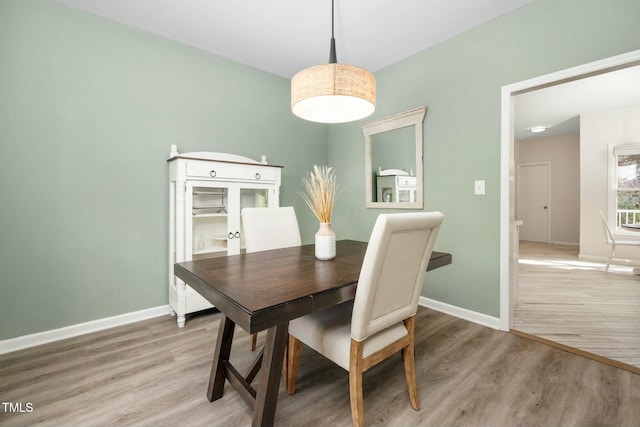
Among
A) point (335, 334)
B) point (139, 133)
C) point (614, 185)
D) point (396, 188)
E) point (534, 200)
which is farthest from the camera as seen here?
point (534, 200)

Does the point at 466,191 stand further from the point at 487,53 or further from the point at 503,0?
the point at 503,0

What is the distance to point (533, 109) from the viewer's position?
4.38 metres

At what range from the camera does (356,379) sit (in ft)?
3.70

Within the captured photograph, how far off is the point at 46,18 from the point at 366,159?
2959mm

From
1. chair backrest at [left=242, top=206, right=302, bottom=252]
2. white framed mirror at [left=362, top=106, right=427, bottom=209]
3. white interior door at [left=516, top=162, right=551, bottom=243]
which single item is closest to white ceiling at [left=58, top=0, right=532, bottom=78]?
white framed mirror at [left=362, top=106, right=427, bottom=209]

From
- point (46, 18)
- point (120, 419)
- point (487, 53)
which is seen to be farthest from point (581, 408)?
point (46, 18)

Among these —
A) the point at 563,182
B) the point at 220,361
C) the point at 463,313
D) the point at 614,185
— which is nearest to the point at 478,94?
the point at 463,313

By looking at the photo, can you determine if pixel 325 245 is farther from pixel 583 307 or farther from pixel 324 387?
pixel 583 307

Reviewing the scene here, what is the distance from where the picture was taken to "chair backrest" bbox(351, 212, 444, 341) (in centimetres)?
103

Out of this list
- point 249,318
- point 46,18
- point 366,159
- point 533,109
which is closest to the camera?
point 249,318

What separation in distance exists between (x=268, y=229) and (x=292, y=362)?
936 mm

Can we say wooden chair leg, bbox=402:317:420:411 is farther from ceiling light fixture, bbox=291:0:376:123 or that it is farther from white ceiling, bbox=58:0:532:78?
white ceiling, bbox=58:0:532:78

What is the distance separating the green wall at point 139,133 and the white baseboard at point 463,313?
2.1 inches

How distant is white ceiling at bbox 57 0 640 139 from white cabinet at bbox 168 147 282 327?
1.08 meters
